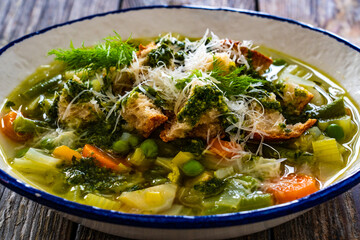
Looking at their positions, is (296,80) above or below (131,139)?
above

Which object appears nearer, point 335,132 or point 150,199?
point 150,199

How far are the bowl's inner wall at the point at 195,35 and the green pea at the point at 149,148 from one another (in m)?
1.89

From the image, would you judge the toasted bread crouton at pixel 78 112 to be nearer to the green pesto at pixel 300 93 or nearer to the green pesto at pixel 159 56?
the green pesto at pixel 159 56

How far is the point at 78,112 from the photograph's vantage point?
405 cm

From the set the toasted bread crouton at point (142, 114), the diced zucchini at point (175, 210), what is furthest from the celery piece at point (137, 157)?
the diced zucchini at point (175, 210)

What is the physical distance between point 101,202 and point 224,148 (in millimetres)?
1152

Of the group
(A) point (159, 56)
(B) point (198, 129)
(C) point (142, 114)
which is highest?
(A) point (159, 56)

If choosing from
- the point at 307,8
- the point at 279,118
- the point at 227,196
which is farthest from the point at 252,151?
the point at 307,8

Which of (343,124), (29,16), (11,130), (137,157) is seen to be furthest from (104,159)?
(29,16)

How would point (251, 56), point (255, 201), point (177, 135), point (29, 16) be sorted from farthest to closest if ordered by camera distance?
point (29, 16)
point (251, 56)
point (177, 135)
point (255, 201)

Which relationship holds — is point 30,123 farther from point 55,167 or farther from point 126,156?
point 126,156

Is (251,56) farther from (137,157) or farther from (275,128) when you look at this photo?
(137,157)

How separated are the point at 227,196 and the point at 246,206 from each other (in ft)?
0.57

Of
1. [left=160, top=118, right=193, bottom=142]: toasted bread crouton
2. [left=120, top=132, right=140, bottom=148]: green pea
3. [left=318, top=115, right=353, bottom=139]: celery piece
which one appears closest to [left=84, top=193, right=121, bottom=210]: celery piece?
[left=120, top=132, right=140, bottom=148]: green pea
